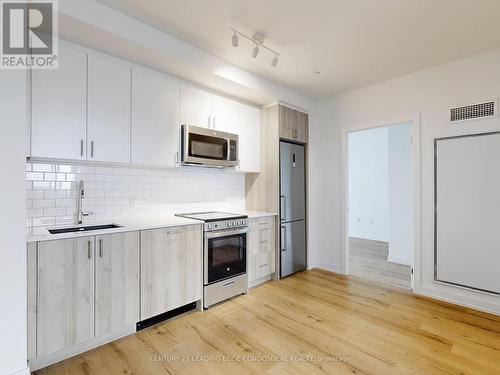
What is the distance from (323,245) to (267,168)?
64.0 inches

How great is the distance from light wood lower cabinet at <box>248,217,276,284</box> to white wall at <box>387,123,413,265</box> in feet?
8.38

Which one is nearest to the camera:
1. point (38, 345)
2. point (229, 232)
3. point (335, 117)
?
point (38, 345)

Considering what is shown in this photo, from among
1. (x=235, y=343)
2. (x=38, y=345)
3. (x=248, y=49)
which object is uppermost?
(x=248, y=49)

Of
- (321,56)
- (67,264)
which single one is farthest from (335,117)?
(67,264)

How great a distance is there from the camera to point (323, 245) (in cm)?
421

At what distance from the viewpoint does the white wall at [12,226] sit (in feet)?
5.36

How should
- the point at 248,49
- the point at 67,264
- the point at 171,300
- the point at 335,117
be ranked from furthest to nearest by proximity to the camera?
the point at 335,117 < the point at 248,49 < the point at 171,300 < the point at 67,264

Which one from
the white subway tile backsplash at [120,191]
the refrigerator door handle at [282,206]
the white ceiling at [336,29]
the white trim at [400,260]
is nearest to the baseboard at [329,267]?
the refrigerator door handle at [282,206]

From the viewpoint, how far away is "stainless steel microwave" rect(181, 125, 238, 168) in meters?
2.90

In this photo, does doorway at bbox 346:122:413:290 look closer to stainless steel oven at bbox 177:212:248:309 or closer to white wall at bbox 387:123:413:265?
white wall at bbox 387:123:413:265

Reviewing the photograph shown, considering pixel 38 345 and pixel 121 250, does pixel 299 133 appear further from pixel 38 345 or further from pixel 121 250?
pixel 38 345

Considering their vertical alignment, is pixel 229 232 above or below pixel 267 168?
below

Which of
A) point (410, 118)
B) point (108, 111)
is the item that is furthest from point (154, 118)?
point (410, 118)

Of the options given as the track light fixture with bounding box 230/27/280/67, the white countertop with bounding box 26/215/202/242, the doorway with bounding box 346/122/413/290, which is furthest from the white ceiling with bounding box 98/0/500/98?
the white countertop with bounding box 26/215/202/242
